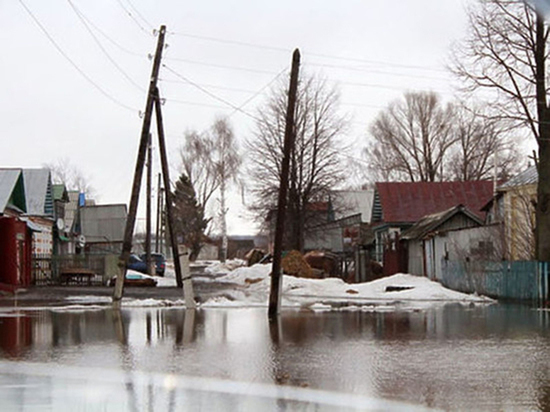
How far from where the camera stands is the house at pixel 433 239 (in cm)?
3761

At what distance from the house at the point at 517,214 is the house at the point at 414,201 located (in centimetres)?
909

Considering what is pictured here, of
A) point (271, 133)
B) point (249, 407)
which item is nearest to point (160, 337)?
point (249, 407)

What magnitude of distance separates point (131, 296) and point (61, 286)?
9.66m

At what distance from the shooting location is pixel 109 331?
17156mm

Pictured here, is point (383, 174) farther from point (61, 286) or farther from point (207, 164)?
point (61, 286)

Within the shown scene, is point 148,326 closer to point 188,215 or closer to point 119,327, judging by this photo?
point 119,327

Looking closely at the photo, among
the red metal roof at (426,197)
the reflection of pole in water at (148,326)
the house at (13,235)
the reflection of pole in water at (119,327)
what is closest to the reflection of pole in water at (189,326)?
the reflection of pole in water at (148,326)

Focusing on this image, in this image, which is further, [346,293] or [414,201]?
[414,201]

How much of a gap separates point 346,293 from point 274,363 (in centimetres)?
2212

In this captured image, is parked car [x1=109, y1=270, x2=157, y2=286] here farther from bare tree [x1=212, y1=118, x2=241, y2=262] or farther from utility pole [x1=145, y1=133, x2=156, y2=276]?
bare tree [x1=212, y1=118, x2=241, y2=262]

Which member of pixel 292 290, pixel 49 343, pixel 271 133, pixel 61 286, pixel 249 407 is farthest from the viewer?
pixel 271 133

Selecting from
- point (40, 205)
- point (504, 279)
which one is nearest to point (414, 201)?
point (504, 279)

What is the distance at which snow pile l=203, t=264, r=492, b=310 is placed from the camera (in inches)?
1137

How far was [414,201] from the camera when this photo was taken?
51.5m
